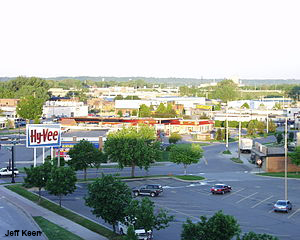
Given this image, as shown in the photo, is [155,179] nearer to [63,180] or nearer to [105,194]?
[63,180]

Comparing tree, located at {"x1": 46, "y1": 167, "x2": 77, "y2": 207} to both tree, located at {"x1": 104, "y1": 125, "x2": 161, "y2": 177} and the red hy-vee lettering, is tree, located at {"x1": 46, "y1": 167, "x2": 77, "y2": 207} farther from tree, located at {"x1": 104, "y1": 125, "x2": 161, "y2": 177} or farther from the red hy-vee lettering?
tree, located at {"x1": 104, "y1": 125, "x2": 161, "y2": 177}

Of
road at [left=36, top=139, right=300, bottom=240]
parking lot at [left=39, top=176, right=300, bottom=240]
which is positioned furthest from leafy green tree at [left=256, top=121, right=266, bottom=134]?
parking lot at [left=39, top=176, right=300, bottom=240]

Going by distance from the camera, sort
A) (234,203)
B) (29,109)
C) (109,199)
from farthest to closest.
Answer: (29,109), (234,203), (109,199)

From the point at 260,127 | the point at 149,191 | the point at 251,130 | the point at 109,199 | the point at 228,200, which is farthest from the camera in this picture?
the point at 260,127

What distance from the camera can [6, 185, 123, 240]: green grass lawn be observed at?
100 ft

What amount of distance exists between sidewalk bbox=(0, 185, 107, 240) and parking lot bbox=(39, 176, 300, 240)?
6.71ft

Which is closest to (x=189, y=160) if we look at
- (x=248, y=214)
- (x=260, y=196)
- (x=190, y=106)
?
(x=260, y=196)

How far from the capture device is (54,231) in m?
31.1

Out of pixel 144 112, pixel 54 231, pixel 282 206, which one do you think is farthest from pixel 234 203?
pixel 144 112

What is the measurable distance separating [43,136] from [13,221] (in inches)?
614

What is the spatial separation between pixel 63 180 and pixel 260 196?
17.4 meters

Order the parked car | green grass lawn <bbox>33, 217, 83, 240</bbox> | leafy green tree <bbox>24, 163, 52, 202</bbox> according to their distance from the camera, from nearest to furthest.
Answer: green grass lawn <bbox>33, 217, 83, 240</bbox> → the parked car → leafy green tree <bbox>24, 163, 52, 202</bbox>

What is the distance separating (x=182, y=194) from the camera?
45062mm

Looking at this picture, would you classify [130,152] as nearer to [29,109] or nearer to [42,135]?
[42,135]
